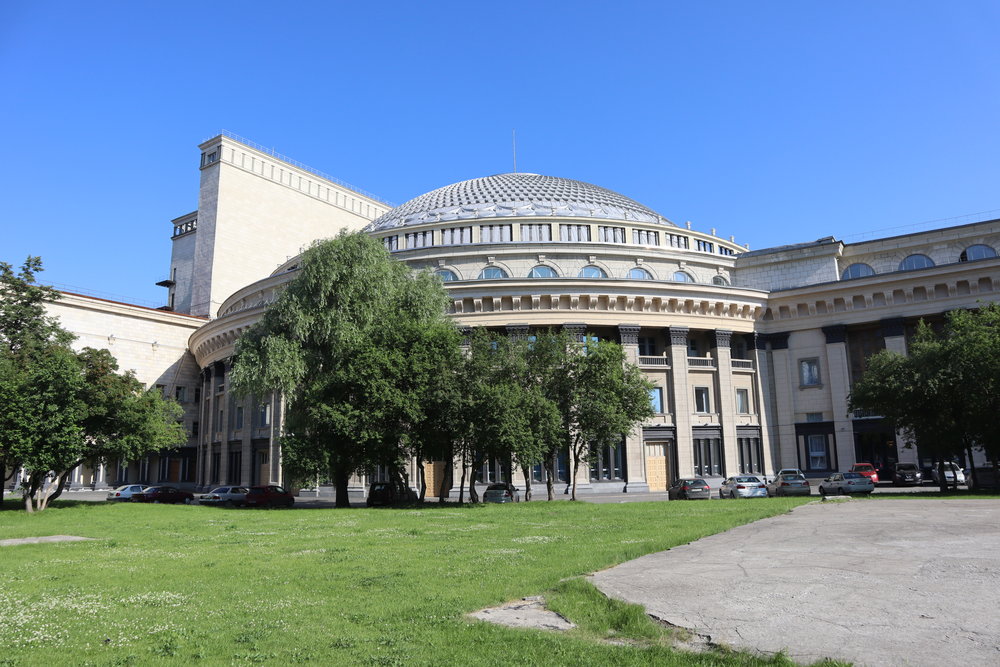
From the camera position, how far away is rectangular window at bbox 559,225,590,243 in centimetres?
5491

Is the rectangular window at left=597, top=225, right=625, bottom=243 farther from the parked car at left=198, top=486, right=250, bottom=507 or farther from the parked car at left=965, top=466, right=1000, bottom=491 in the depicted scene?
the parked car at left=198, top=486, right=250, bottom=507

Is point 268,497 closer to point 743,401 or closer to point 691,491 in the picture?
point 691,491

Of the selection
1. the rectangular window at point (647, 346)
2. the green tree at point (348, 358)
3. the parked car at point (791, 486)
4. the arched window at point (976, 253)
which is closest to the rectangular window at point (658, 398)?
the rectangular window at point (647, 346)

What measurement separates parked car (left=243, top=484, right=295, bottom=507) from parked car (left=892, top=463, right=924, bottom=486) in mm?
36331

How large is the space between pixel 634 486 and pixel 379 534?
29126 millimetres

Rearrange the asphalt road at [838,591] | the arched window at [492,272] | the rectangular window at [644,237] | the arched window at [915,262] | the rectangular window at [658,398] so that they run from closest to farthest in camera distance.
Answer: the asphalt road at [838,591] < the rectangular window at [658,398] < the arched window at [915,262] < the arched window at [492,272] < the rectangular window at [644,237]

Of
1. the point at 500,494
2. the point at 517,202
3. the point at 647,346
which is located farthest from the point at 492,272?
the point at 500,494

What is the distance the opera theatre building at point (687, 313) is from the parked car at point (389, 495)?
10867 millimetres

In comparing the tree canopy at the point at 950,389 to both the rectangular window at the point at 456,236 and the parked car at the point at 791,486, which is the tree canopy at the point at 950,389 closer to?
the parked car at the point at 791,486

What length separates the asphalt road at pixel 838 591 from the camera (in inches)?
277

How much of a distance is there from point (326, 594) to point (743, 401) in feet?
147

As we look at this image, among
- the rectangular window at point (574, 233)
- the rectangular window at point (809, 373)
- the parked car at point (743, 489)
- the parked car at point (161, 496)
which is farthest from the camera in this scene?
the rectangular window at point (574, 233)

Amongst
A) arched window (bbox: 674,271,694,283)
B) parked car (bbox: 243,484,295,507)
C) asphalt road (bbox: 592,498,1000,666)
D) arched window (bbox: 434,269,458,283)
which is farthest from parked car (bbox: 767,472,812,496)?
parked car (bbox: 243,484,295,507)

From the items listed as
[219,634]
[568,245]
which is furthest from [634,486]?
[219,634]
